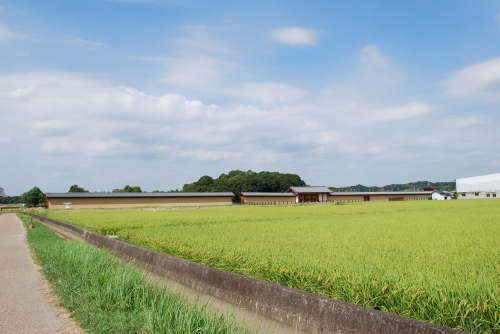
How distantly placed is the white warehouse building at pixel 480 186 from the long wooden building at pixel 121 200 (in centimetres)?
6097

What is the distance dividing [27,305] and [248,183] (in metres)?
90.5

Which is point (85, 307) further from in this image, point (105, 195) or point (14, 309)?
point (105, 195)

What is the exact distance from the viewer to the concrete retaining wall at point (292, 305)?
11.3 feet

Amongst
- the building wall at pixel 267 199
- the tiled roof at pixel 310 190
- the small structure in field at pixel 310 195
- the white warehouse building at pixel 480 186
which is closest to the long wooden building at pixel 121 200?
the building wall at pixel 267 199

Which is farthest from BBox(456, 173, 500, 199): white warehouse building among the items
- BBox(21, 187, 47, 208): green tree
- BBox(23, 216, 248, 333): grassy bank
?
BBox(21, 187, 47, 208): green tree

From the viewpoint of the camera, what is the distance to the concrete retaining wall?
3452 mm

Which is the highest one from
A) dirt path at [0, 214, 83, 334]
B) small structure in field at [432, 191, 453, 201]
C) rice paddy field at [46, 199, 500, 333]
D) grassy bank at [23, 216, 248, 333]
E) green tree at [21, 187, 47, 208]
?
green tree at [21, 187, 47, 208]

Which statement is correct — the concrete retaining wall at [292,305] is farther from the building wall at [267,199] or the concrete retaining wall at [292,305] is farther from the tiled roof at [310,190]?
the tiled roof at [310,190]

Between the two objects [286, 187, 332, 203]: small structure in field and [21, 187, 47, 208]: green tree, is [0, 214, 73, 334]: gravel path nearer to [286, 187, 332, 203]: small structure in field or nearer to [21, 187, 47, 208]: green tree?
[286, 187, 332, 203]: small structure in field

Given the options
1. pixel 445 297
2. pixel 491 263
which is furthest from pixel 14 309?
pixel 491 263

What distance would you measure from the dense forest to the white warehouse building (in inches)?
1571

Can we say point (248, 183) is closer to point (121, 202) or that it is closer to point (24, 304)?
point (121, 202)

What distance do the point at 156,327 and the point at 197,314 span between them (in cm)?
45

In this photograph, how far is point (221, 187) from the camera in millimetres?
90938
